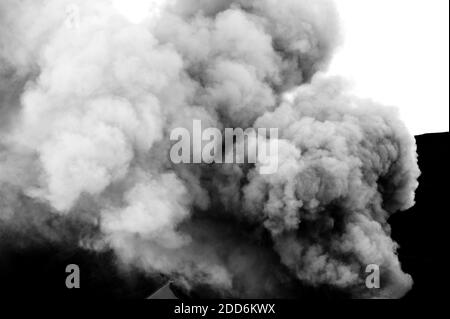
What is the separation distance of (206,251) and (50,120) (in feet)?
32.9

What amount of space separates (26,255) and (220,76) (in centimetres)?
1317

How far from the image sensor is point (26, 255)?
25.3 meters

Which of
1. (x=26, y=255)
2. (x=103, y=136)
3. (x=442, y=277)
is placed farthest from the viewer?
(x=442, y=277)

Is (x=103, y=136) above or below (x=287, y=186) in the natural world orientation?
above

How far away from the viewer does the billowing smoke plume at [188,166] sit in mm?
24125

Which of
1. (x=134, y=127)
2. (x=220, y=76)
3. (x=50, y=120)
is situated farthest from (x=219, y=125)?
(x=50, y=120)

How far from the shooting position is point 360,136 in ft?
85.2

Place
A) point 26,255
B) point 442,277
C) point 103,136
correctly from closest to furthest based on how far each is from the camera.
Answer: point 103,136 → point 26,255 → point 442,277

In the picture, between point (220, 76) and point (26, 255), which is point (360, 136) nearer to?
point (220, 76)

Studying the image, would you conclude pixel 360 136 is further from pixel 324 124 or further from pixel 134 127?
pixel 134 127

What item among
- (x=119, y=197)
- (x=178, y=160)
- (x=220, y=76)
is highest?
(x=220, y=76)

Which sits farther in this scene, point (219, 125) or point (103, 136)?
point (219, 125)

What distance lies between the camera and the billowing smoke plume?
2412 centimetres

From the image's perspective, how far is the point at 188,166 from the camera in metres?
26.1
